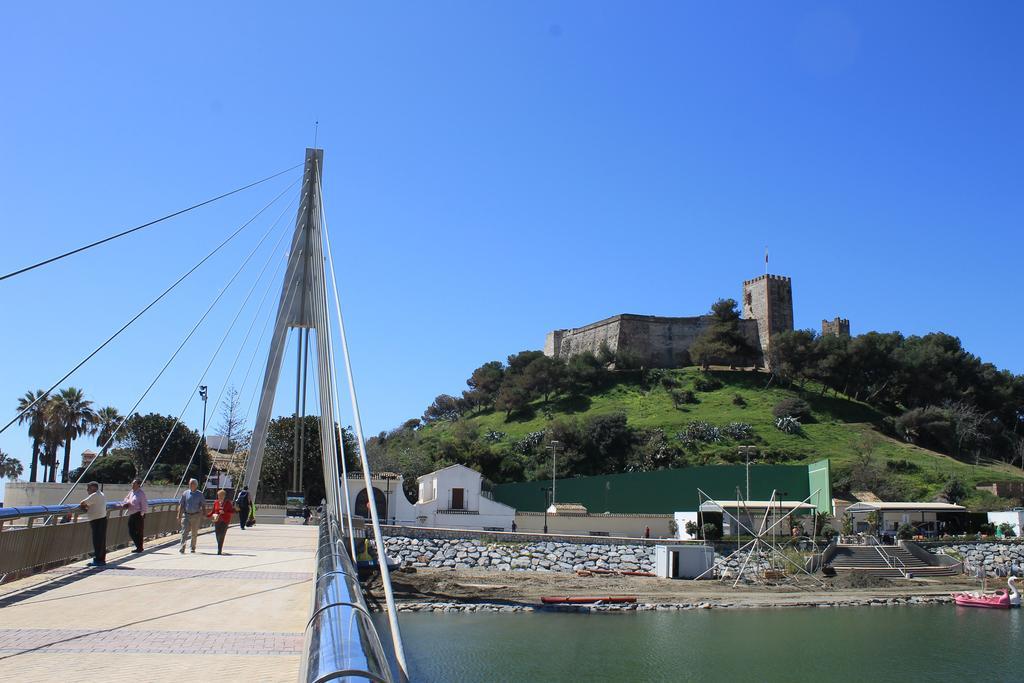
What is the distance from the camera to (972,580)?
3222 cm

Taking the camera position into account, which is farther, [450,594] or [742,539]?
[742,539]

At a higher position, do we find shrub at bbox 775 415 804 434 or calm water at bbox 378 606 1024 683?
shrub at bbox 775 415 804 434

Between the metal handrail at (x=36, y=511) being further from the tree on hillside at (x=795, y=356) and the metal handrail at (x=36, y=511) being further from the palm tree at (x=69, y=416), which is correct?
the tree on hillside at (x=795, y=356)

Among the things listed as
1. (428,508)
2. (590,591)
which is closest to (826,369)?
(428,508)

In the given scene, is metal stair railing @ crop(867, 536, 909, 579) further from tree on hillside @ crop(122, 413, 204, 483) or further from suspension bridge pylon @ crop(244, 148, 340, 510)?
tree on hillside @ crop(122, 413, 204, 483)

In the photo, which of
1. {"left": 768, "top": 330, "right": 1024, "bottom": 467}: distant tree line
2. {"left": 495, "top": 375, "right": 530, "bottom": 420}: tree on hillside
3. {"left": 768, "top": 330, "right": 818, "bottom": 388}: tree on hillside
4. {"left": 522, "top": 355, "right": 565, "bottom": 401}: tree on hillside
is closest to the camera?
{"left": 768, "top": 330, "right": 1024, "bottom": 467}: distant tree line

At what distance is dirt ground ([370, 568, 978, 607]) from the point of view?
2631 cm

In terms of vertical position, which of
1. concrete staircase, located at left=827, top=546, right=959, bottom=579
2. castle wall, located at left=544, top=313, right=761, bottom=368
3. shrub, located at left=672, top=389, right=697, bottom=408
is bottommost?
concrete staircase, located at left=827, top=546, right=959, bottom=579

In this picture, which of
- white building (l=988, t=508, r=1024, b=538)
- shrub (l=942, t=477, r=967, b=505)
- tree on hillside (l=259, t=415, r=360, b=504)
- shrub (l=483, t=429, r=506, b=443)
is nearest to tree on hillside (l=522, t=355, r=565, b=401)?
shrub (l=483, t=429, r=506, b=443)

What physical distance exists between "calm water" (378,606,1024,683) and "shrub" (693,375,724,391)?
43.6 m

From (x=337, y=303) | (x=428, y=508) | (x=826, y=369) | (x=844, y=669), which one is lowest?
(x=844, y=669)

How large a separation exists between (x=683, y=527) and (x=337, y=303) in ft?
88.0

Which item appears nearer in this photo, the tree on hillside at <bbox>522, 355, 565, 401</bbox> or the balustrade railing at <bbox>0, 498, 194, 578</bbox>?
the balustrade railing at <bbox>0, 498, 194, 578</bbox>

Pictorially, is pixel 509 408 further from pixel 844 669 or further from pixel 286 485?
pixel 844 669
